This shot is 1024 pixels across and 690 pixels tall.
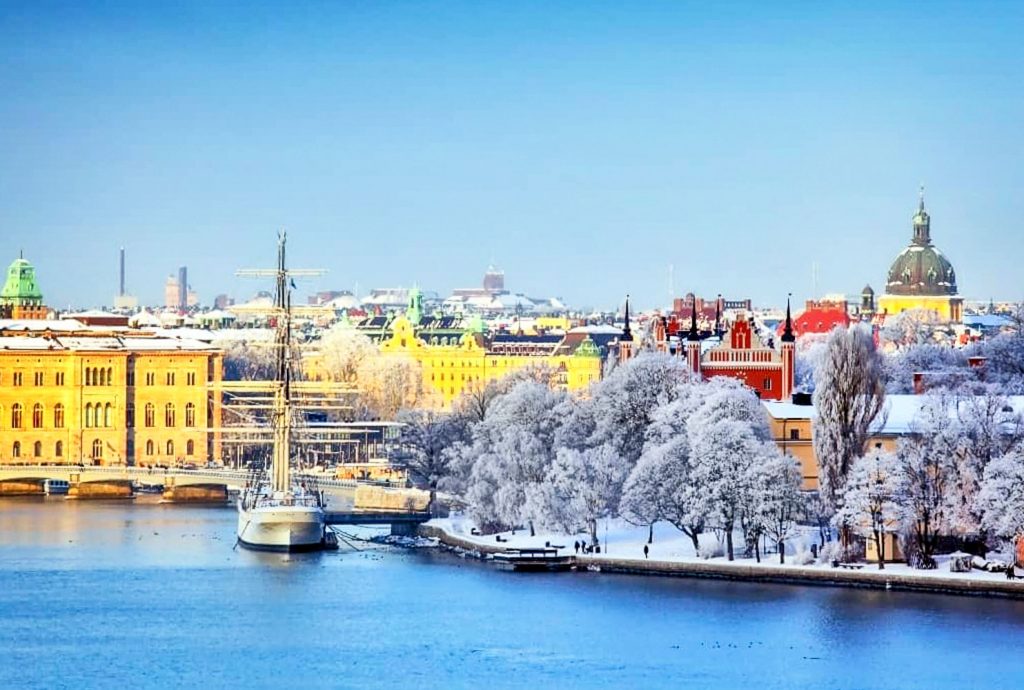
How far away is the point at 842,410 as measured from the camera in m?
65.7

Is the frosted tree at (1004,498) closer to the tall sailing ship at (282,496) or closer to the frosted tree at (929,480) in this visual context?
the frosted tree at (929,480)

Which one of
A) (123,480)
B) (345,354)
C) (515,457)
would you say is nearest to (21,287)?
(345,354)

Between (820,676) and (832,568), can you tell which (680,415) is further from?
(820,676)

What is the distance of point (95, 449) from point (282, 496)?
37.4 meters

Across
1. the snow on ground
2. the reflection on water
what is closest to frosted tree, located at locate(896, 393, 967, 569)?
the snow on ground

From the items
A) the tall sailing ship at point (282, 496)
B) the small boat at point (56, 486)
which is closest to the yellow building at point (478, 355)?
the small boat at point (56, 486)

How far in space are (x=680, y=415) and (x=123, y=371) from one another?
4759 cm

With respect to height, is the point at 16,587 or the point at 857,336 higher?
the point at 857,336

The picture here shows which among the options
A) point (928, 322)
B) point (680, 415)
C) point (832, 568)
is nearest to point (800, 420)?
point (680, 415)

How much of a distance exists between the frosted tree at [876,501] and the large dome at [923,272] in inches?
4475

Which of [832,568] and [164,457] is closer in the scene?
[832,568]

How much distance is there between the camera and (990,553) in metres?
62.4

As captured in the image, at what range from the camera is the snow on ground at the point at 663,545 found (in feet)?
204

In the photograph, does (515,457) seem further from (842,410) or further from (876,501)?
(876,501)
